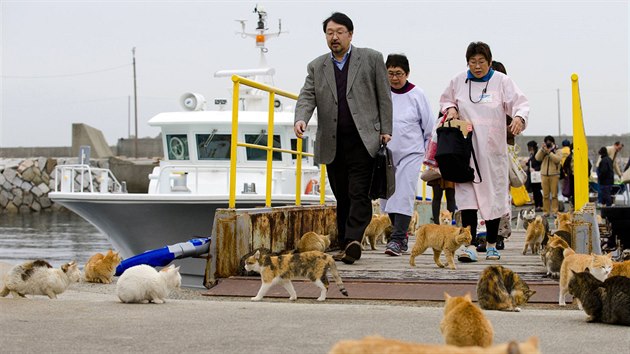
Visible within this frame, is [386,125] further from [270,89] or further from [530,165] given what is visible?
[530,165]

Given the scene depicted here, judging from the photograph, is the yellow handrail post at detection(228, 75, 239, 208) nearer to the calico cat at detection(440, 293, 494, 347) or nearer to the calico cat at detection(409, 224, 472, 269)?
the calico cat at detection(409, 224, 472, 269)

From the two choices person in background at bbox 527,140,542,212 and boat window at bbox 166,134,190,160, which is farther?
person in background at bbox 527,140,542,212

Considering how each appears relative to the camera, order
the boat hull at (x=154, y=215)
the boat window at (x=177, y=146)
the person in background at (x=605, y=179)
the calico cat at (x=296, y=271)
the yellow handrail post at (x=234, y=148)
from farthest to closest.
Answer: the person in background at (x=605, y=179) → the boat window at (x=177, y=146) → the boat hull at (x=154, y=215) → the yellow handrail post at (x=234, y=148) → the calico cat at (x=296, y=271)

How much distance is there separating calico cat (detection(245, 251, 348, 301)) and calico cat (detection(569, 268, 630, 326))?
5.30ft

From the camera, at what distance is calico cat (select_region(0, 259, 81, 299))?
6.26m

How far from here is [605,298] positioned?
500cm

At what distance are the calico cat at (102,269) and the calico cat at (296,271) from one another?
8.17 feet

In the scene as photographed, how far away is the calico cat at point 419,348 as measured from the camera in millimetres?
2314

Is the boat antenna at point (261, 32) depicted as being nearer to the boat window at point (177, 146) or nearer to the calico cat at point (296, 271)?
the boat window at point (177, 146)

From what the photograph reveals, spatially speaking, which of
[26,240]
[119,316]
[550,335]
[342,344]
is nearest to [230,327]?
[119,316]

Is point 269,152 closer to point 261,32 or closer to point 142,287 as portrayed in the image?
point 142,287

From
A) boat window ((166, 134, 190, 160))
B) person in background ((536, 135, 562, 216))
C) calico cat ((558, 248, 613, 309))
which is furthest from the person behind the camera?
person in background ((536, 135, 562, 216))

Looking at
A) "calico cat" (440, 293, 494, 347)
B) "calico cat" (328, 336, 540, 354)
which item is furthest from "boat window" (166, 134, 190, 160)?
"calico cat" (328, 336, 540, 354)

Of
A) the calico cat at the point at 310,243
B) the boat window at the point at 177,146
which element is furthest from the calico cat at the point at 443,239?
Answer: the boat window at the point at 177,146
